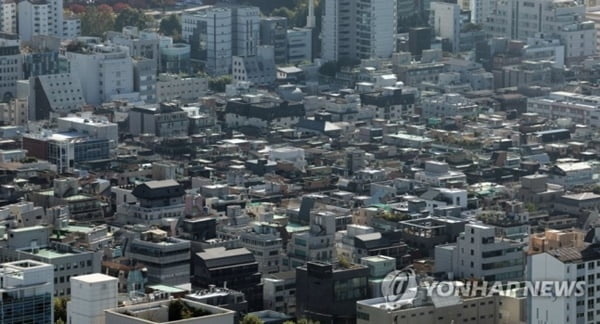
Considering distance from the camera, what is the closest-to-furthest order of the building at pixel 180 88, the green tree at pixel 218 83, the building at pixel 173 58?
the building at pixel 180 88 → the green tree at pixel 218 83 → the building at pixel 173 58

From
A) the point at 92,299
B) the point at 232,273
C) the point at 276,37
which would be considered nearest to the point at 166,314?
the point at 92,299

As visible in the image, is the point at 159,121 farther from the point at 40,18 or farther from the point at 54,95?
the point at 40,18

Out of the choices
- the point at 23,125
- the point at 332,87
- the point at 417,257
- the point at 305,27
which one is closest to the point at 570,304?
the point at 417,257

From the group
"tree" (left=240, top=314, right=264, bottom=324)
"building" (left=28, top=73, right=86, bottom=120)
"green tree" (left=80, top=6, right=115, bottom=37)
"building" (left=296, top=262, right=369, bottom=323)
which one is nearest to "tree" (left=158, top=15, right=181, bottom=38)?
"green tree" (left=80, top=6, right=115, bottom=37)

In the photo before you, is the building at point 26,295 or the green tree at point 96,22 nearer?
the building at point 26,295

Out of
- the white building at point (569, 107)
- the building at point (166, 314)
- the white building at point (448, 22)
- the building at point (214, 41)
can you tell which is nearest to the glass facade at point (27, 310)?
the building at point (166, 314)

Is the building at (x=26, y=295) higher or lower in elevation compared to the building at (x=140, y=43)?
lower

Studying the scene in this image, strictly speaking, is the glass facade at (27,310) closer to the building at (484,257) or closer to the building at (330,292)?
the building at (330,292)
